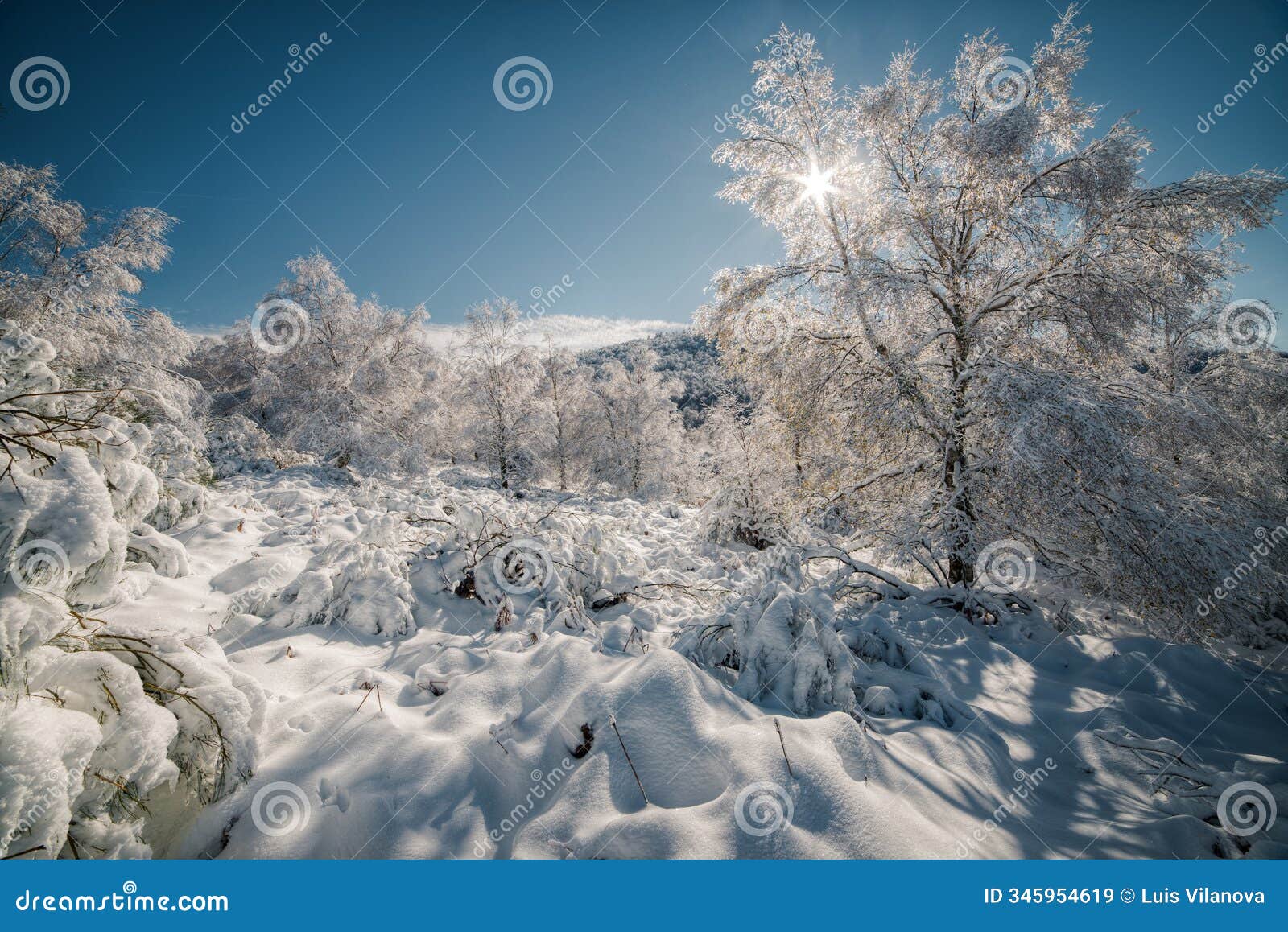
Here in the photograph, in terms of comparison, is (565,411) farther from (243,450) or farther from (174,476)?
(174,476)

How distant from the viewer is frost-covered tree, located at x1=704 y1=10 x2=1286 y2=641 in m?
4.29

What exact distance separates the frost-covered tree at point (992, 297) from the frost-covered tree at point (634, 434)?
17.5 metres

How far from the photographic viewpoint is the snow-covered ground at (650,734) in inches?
66.6

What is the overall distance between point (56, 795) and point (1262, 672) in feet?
25.0

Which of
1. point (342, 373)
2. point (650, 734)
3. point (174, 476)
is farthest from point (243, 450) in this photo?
point (650, 734)

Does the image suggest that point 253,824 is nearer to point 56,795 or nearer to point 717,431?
point 56,795

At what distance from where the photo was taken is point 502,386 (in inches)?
762

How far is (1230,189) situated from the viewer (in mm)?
4508

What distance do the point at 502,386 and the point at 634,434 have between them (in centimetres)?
790

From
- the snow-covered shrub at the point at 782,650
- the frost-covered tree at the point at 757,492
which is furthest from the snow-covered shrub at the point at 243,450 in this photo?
the snow-covered shrub at the point at 782,650

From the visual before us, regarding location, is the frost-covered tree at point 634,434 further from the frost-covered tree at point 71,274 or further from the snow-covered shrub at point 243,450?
the frost-covered tree at point 71,274

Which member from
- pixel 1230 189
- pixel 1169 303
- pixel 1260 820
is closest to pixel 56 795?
pixel 1260 820

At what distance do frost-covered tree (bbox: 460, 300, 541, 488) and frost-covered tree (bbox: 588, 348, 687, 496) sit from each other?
4.95m

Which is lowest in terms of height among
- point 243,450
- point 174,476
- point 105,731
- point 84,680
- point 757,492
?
point 105,731
